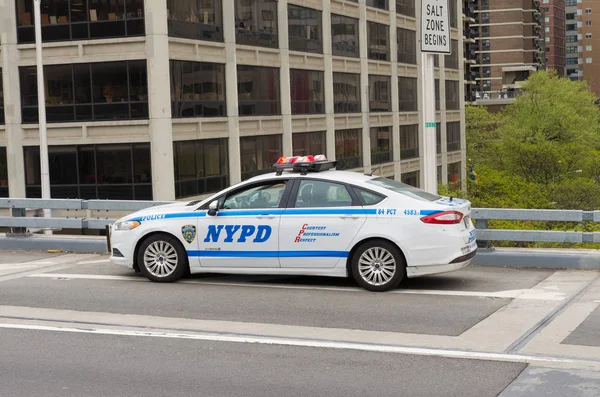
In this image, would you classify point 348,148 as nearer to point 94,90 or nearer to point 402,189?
point 94,90

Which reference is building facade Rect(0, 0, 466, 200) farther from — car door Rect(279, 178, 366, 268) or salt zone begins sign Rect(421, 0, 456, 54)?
car door Rect(279, 178, 366, 268)

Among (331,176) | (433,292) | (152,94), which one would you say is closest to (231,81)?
(152,94)

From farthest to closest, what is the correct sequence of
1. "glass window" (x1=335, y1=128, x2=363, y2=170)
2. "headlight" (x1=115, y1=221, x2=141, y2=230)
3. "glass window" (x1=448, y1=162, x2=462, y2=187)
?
"glass window" (x1=448, y1=162, x2=462, y2=187)
"glass window" (x1=335, y1=128, x2=363, y2=170)
"headlight" (x1=115, y1=221, x2=141, y2=230)

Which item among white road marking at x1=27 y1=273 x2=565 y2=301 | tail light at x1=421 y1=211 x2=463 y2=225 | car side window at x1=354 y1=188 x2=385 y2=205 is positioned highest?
car side window at x1=354 y1=188 x2=385 y2=205

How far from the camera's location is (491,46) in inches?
5379

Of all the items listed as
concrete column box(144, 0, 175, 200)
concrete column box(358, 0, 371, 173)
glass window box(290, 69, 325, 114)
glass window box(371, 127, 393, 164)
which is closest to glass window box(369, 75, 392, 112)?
concrete column box(358, 0, 371, 173)

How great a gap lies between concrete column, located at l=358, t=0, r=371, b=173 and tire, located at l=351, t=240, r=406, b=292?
4280 centimetres

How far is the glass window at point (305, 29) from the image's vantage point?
1811 inches

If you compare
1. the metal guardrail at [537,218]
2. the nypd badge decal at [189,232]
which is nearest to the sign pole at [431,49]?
the metal guardrail at [537,218]

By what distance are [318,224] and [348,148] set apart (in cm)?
4127

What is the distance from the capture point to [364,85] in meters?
54.2

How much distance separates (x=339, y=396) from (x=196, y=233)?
5376 millimetres

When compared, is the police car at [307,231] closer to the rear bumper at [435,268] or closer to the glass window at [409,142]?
the rear bumper at [435,268]

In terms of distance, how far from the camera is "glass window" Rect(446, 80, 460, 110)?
2768 inches
